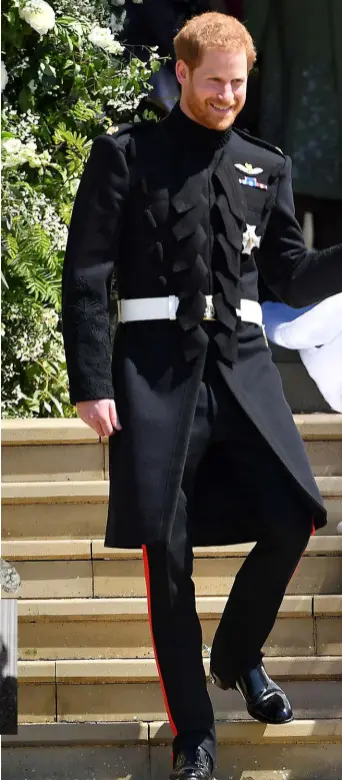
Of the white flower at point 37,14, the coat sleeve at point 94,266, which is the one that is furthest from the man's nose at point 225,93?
the white flower at point 37,14

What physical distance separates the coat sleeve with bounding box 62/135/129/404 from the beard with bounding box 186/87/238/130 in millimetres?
201

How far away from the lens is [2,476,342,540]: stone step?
4109 millimetres

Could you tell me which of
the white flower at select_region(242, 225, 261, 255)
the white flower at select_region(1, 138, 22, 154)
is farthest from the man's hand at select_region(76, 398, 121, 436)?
the white flower at select_region(1, 138, 22, 154)

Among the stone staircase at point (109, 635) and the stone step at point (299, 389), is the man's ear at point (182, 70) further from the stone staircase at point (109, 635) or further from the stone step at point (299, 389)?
the stone step at point (299, 389)

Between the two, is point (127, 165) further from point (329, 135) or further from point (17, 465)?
point (329, 135)

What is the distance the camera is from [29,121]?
5594 millimetres

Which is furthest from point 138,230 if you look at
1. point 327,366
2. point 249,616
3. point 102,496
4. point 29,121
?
point 29,121

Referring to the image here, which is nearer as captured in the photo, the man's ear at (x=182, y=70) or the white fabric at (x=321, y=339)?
the man's ear at (x=182, y=70)

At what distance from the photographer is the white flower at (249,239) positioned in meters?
3.10

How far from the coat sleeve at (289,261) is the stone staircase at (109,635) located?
1019 millimetres

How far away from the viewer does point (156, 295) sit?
3.03 m

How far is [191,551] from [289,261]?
2.45 feet

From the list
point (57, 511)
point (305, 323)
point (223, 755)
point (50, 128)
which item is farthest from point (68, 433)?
point (50, 128)

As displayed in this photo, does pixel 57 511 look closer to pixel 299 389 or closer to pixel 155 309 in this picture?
pixel 155 309
